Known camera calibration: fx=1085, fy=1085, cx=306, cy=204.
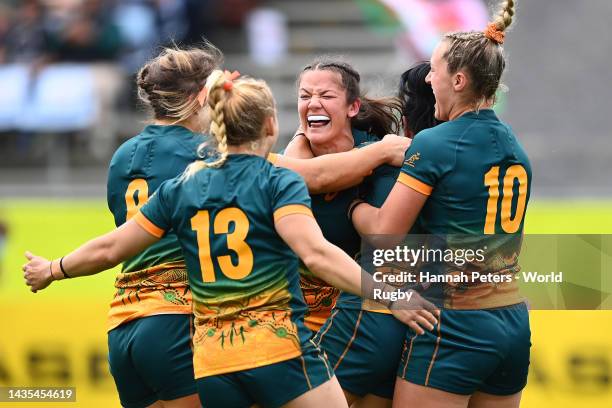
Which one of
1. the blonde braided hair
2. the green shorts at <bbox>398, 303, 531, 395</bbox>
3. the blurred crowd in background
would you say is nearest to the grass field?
the green shorts at <bbox>398, 303, 531, 395</bbox>

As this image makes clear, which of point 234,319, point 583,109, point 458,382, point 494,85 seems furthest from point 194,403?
point 583,109

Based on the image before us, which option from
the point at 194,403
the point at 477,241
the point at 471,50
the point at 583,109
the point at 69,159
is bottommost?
the point at 194,403

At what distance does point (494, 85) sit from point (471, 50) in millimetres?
170

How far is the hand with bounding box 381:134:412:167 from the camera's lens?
4.30 m

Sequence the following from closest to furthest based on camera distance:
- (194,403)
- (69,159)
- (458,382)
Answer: (458,382) < (194,403) < (69,159)

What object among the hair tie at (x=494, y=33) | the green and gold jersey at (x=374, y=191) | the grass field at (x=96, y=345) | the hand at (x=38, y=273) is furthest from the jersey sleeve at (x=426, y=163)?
the grass field at (x=96, y=345)

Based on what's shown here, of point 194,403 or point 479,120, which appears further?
point 194,403

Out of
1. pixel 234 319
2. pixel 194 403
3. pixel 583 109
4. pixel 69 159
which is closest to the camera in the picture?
pixel 234 319

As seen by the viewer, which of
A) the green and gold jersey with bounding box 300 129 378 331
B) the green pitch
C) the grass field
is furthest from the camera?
the green pitch

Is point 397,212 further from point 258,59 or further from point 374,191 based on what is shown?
point 258,59

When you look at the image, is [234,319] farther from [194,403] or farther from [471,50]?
[471,50]

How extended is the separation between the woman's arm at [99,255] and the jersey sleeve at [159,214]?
0.08 ft

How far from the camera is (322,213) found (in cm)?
446

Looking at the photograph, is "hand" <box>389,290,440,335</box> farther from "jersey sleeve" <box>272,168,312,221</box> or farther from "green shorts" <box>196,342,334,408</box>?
"jersey sleeve" <box>272,168,312,221</box>
